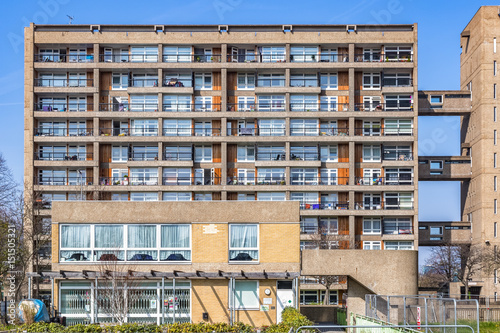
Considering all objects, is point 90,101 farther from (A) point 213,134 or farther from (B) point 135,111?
(A) point 213,134

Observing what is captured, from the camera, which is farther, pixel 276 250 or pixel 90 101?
pixel 90 101

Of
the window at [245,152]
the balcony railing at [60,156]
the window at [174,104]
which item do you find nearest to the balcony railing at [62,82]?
the balcony railing at [60,156]

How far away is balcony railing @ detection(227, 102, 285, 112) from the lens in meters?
75.5

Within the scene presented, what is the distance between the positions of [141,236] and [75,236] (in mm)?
3513

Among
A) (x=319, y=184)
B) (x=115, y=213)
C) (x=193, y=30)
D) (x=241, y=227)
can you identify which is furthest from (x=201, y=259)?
(x=193, y=30)

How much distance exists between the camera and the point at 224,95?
74812mm

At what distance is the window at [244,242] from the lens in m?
37.3

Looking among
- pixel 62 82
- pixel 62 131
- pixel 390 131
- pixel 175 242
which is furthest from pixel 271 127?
pixel 175 242

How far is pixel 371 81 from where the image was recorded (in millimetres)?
76500

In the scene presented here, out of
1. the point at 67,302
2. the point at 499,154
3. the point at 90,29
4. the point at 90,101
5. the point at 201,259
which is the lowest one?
the point at 67,302

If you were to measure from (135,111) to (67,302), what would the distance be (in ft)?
131

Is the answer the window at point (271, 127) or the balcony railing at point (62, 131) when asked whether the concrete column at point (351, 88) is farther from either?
the balcony railing at point (62, 131)

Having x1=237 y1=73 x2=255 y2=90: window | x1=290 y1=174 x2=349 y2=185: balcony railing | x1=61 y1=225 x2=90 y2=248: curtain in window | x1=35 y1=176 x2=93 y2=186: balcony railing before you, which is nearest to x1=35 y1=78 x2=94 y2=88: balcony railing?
x1=35 y1=176 x2=93 y2=186: balcony railing

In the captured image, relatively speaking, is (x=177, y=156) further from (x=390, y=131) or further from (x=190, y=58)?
(x=390, y=131)
